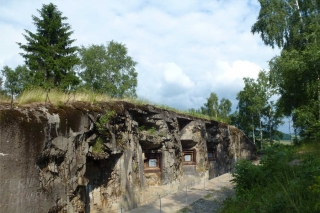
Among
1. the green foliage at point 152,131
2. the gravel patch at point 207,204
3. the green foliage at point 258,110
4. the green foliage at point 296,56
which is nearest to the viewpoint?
the gravel patch at point 207,204

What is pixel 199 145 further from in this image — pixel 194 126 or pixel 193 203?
pixel 193 203

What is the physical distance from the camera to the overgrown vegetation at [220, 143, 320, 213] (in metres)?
4.45

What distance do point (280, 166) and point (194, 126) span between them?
9.22 m

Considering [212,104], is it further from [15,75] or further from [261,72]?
[15,75]

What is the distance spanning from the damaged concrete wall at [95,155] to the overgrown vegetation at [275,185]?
416 cm

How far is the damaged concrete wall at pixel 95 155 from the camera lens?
6348 millimetres

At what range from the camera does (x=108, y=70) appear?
97.3 ft

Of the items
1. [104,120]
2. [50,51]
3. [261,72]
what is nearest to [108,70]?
[50,51]

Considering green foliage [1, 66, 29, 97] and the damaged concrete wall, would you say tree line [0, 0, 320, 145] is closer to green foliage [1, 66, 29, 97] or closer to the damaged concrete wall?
green foliage [1, 66, 29, 97]

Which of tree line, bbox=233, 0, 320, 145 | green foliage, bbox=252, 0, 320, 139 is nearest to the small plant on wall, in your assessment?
tree line, bbox=233, 0, 320, 145

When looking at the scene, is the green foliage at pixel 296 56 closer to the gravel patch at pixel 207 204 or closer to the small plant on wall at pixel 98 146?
the gravel patch at pixel 207 204

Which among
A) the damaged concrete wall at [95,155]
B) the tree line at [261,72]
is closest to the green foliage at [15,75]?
the tree line at [261,72]

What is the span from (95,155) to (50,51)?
14.3m

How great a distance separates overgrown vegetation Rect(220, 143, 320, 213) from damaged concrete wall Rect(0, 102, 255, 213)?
164 inches
